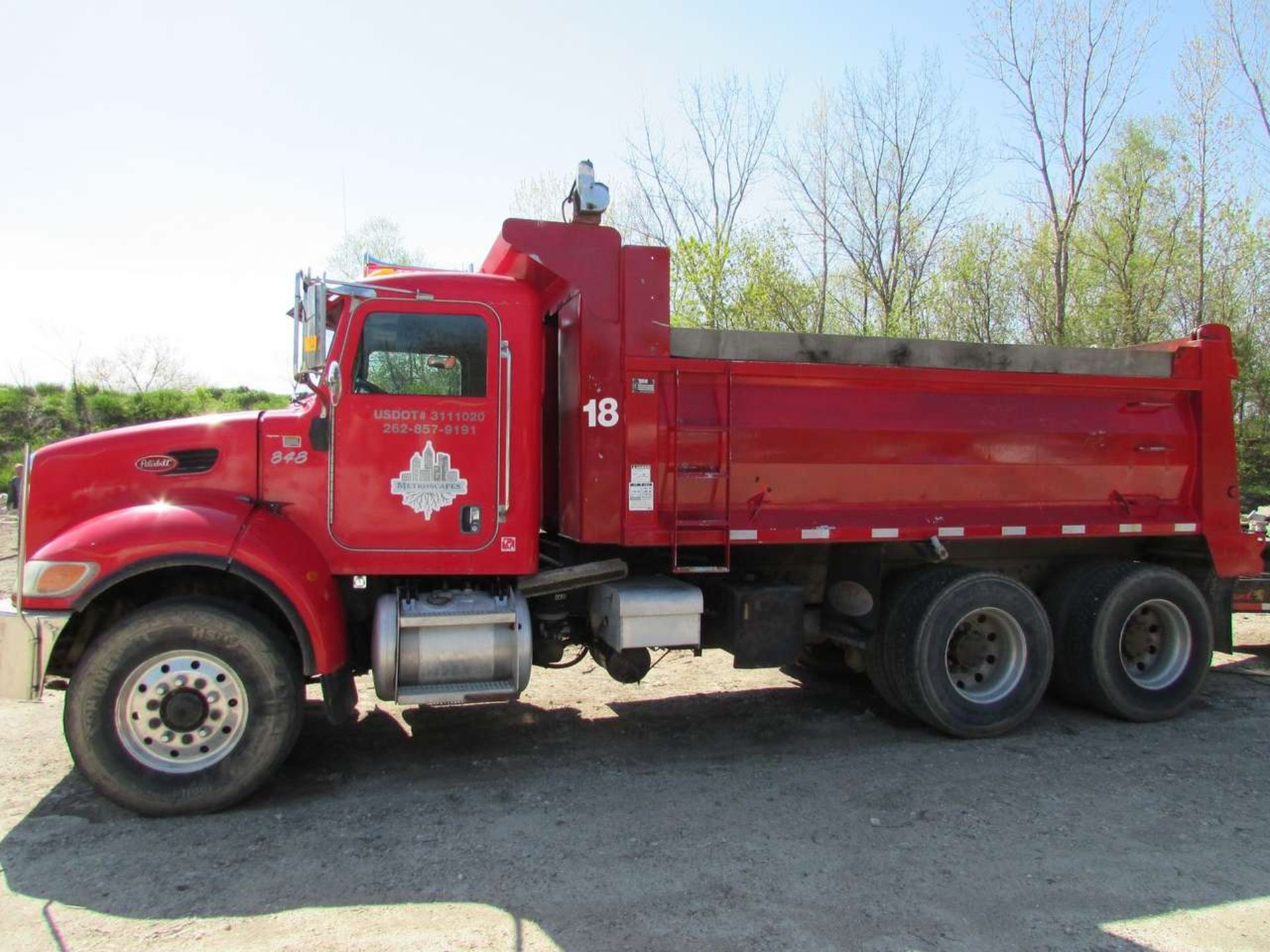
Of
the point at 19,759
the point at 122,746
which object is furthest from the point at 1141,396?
the point at 19,759

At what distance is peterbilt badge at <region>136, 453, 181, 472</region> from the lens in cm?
468

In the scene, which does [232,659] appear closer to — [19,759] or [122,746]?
[122,746]

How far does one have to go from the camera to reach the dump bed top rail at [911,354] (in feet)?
17.0

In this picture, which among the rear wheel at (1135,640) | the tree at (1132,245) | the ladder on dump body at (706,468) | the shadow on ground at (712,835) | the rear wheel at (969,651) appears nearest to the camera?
the shadow on ground at (712,835)

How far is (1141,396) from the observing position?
6105 millimetres

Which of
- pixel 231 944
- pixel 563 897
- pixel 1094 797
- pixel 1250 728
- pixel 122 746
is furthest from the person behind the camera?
pixel 1250 728

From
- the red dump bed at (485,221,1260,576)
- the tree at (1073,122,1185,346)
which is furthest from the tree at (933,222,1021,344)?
the red dump bed at (485,221,1260,576)

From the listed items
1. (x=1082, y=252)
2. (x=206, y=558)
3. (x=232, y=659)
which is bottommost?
(x=232, y=659)

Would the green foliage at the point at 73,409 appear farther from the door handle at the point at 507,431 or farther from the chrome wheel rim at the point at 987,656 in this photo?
the chrome wheel rim at the point at 987,656

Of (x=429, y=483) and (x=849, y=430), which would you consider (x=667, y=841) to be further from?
(x=849, y=430)

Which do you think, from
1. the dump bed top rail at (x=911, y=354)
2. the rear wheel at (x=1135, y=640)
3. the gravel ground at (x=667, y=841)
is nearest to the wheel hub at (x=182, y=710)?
the gravel ground at (x=667, y=841)

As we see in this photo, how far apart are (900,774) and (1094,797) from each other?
101cm

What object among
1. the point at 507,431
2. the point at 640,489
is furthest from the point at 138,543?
the point at 640,489

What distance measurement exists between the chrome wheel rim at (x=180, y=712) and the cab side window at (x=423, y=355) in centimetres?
165
